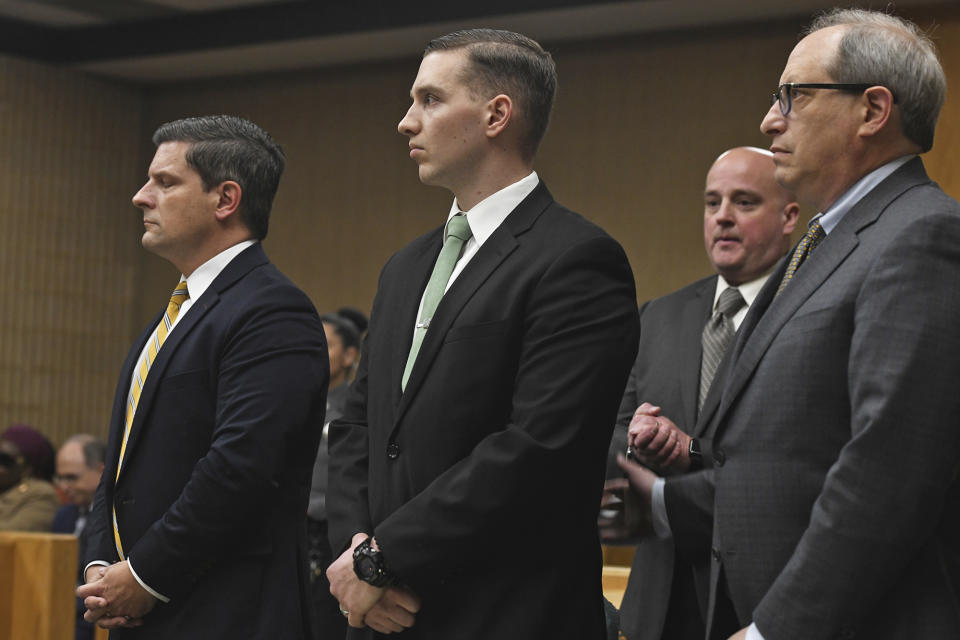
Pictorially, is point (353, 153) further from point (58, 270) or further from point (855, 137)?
point (855, 137)

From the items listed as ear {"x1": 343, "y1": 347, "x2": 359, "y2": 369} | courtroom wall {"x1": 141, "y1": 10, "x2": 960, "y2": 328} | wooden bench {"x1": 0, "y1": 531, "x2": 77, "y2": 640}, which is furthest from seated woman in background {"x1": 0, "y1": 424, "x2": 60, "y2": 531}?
courtroom wall {"x1": 141, "y1": 10, "x2": 960, "y2": 328}

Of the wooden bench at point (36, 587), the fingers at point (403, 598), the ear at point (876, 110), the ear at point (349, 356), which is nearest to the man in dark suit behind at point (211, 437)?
the fingers at point (403, 598)

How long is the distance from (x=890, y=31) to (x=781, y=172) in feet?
0.86

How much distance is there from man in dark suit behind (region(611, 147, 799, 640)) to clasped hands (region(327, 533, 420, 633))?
599mm

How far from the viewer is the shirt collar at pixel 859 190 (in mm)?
1877

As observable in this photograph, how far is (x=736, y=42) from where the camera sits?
7.29 m

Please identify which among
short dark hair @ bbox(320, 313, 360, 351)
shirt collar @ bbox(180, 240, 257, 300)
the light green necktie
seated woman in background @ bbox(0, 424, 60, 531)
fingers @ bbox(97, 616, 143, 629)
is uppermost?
the light green necktie

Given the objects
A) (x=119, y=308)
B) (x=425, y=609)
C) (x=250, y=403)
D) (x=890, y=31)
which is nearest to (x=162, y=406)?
(x=250, y=403)

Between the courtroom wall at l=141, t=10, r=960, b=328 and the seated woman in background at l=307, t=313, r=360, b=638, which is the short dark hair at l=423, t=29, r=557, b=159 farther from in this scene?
the courtroom wall at l=141, t=10, r=960, b=328

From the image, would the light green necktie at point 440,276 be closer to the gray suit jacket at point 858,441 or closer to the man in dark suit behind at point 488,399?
the man in dark suit behind at point 488,399

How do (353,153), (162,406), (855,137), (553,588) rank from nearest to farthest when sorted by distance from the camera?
(855,137) < (553,588) < (162,406) < (353,153)

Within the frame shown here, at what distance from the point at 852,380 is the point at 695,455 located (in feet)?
2.52

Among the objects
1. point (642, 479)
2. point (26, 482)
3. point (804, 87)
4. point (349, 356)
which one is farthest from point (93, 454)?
point (804, 87)

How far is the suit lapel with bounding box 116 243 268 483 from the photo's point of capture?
2590 mm
